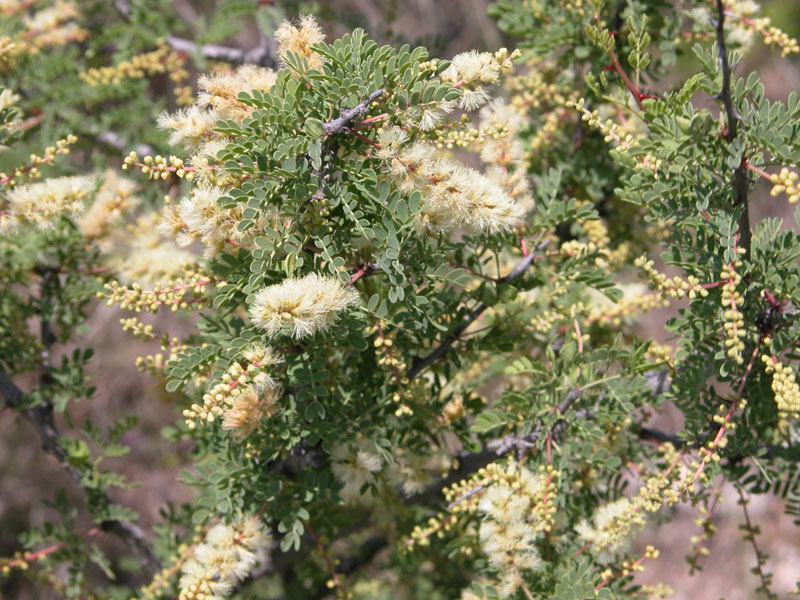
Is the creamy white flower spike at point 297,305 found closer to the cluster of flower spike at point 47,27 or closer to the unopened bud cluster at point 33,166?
the unopened bud cluster at point 33,166

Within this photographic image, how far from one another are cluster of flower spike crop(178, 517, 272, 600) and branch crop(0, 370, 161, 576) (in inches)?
20.2

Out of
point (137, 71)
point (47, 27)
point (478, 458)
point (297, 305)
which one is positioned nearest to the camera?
point (297, 305)

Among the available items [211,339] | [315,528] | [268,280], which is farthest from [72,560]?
[268,280]

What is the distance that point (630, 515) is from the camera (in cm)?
116

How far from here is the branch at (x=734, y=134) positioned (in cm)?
96

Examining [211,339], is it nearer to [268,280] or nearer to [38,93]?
[268,280]

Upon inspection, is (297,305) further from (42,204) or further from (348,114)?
(42,204)

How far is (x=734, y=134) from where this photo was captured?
1039 millimetres

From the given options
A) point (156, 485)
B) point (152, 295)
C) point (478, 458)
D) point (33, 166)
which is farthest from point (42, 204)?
point (156, 485)

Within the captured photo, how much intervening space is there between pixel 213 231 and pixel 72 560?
1.05 metres

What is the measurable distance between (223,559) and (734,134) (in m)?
1.10

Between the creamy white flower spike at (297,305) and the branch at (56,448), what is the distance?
2.95 ft

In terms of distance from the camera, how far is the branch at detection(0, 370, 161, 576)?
1557 millimetres

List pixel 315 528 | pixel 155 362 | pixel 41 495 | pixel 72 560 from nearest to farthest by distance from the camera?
pixel 155 362
pixel 315 528
pixel 72 560
pixel 41 495
